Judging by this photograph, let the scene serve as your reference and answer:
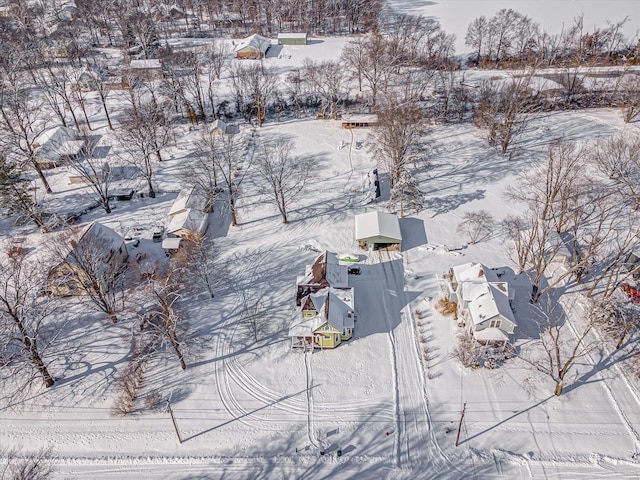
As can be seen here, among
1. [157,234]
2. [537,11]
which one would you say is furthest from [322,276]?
[537,11]

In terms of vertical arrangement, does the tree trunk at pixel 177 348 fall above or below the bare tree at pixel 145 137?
below

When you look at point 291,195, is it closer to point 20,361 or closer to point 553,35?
point 20,361

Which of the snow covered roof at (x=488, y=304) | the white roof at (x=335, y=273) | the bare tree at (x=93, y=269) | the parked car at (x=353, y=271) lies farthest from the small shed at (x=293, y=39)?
the snow covered roof at (x=488, y=304)

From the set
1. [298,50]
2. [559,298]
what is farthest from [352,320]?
[298,50]

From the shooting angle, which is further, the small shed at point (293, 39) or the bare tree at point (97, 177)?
the small shed at point (293, 39)

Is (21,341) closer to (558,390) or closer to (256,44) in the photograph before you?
(558,390)

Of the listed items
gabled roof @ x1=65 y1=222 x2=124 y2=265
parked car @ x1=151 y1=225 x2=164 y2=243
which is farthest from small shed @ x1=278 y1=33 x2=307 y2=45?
gabled roof @ x1=65 y1=222 x2=124 y2=265

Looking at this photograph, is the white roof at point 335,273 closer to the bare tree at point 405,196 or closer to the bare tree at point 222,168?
the bare tree at point 405,196

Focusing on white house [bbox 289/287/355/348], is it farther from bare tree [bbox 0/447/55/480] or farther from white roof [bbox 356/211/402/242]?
bare tree [bbox 0/447/55/480]
